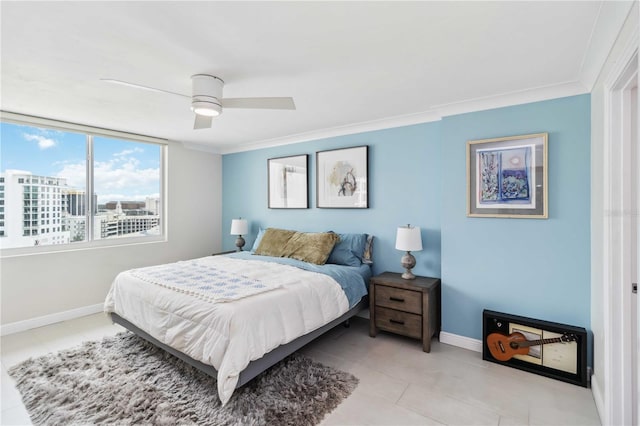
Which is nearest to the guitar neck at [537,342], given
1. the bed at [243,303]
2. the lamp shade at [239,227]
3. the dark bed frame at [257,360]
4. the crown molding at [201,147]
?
the bed at [243,303]

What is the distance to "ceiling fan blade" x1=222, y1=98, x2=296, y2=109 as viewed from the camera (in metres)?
2.16

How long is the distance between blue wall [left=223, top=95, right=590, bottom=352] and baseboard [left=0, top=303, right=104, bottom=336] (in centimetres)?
314

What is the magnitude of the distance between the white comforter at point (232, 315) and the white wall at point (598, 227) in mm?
1881

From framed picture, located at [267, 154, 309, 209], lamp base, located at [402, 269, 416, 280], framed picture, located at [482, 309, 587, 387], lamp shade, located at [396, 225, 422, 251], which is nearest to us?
framed picture, located at [482, 309, 587, 387]

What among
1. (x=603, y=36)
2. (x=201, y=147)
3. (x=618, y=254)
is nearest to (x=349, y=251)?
(x=618, y=254)

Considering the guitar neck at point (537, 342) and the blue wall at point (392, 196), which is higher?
the blue wall at point (392, 196)

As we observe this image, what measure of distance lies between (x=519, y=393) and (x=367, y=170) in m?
2.51

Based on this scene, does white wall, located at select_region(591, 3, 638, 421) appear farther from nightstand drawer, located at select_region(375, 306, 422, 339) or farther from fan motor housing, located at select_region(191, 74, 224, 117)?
fan motor housing, located at select_region(191, 74, 224, 117)

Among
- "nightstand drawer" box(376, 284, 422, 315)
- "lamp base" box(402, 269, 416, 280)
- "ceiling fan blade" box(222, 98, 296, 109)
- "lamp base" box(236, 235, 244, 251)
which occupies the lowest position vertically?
"nightstand drawer" box(376, 284, 422, 315)

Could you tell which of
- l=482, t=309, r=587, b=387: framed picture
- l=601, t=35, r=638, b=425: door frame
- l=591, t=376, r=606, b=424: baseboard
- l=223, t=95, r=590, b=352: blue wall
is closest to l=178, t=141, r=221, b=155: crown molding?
l=223, t=95, r=590, b=352: blue wall

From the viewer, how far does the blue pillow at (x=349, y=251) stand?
137 inches

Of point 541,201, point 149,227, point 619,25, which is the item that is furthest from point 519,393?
point 149,227

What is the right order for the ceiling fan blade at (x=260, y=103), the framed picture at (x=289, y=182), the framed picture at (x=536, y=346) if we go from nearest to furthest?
the ceiling fan blade at (x=260, y=103)
the framed picture at (x=536, y=346)
the framed picture at (x=289, y=182)

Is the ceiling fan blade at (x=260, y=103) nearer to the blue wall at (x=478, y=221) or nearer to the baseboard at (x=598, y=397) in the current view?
the blue wall at (x=478, y=221)
